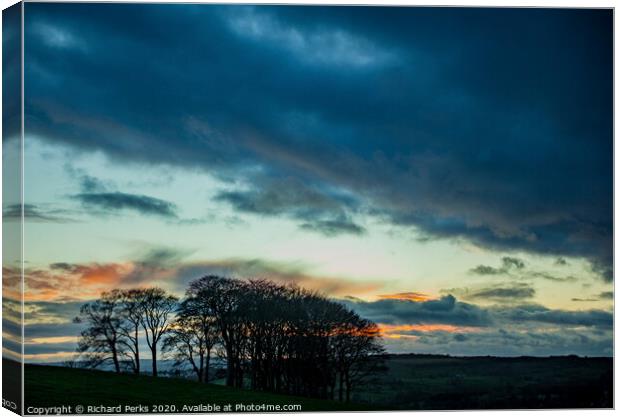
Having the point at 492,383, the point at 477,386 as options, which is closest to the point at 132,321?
the point at 477,386

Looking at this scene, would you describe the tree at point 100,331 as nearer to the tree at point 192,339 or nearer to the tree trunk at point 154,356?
the tree trunk at point 154,356

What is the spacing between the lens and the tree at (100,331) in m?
20.0

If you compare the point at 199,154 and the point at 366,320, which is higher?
the point at 199,154

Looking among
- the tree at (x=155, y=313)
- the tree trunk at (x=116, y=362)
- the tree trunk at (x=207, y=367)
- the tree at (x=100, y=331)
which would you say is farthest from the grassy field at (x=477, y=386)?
the tree at (x=100, y=331)

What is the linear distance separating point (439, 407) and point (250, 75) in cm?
664

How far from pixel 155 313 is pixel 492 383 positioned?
6.03 m

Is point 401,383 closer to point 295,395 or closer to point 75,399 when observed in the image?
point 295,395

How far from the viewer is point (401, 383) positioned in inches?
822

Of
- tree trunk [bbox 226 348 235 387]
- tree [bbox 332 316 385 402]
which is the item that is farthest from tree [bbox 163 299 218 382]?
tree [bbox 332 316 385 402]

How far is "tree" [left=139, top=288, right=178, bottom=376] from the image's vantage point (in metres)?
20.3

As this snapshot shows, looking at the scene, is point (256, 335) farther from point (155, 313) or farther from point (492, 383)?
point (492, 383)

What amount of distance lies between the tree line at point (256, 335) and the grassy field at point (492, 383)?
49 centimetres

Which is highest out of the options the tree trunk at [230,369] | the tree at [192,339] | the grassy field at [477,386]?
the tree at [192,339]

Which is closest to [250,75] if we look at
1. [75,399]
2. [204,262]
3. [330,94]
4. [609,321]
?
[330,94]
